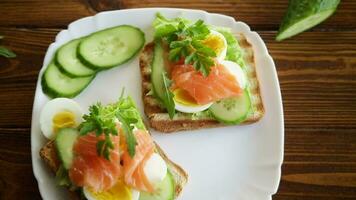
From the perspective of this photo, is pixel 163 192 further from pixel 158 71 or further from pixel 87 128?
pixel 158 71

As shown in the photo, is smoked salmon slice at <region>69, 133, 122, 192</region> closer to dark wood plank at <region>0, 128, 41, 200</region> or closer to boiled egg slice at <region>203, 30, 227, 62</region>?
dark wood plank at <region>0, 128, 41, 200</region>

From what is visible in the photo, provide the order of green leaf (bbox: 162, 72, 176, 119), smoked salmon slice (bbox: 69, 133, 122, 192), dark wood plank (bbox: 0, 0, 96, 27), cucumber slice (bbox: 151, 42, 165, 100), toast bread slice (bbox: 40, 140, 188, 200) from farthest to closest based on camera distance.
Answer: dark wood plank (bbox: 0, 0, 96, 27) → cucumber slice (bbox: 151, 42, 165, 100) → green leaf (bbox: 162, 72, 176, 119) → toast bread slice (bbox: 40, 140, 188, 200) → smoked salmon slice (bbox: 69, 133, 122, 192)

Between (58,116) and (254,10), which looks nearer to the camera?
(58,116)

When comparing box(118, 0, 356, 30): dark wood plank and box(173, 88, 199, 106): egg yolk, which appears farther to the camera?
box(118, 0, 356, 30): dark wood plank

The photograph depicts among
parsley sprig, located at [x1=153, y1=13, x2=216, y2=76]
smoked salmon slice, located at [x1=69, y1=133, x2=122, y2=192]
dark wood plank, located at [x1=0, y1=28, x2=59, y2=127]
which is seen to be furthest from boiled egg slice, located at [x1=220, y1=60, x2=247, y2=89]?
dark wood plank, located at [x1=0, y1=28, x2=59, y2=127]

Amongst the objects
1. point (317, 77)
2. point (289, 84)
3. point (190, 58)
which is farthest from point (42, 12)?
point (317, 77)

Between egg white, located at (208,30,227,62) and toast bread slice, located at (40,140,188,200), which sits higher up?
egg white, located at (208,30,227,62)
